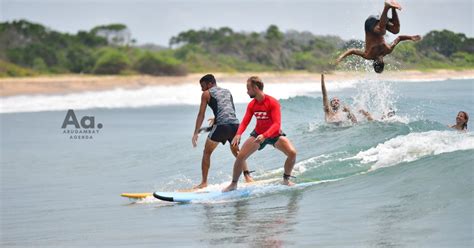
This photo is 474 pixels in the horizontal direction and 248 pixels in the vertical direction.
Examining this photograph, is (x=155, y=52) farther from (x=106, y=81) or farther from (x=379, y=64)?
(x=379, y=64)

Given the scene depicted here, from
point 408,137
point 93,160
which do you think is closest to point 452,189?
point 408,137

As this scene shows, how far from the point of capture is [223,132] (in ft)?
41.0

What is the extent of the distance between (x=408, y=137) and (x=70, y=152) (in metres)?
7.91

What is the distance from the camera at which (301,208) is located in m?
10.8

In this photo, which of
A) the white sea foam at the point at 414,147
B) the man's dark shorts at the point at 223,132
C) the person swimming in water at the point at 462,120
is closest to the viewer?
the man's dark shorts at the point at 223,132

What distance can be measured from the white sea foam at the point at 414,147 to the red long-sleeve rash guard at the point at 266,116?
2.23 metres

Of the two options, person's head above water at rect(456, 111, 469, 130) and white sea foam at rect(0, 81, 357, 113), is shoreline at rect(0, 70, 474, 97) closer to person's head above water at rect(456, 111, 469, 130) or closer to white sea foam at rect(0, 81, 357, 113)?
white sea foam at rect(0, 81, 357, 113)

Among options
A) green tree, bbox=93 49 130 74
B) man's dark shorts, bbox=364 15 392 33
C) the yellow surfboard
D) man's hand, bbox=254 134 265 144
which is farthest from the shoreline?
man's hand, bbox=254 134 265 144

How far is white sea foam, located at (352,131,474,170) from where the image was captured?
1287 centimetres

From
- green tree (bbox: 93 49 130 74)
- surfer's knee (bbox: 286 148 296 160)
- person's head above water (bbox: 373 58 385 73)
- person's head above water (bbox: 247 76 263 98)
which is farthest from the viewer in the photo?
green tree (bbox: 93 49 130 74)

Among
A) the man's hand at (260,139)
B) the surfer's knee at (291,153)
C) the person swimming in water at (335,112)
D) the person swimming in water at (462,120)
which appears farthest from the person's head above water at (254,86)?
the person swimming in water at (335,112)

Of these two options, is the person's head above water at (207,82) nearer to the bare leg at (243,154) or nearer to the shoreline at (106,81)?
the bare leg at (243,154)

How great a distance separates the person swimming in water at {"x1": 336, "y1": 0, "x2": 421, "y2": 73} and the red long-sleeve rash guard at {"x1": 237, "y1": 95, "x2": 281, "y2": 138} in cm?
225

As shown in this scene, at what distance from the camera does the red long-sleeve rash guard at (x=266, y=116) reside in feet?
37.3
